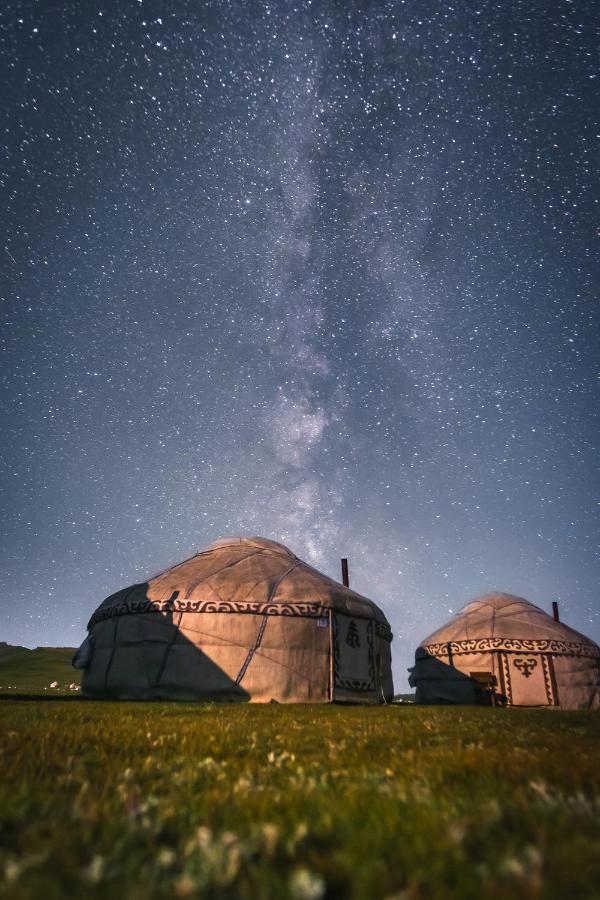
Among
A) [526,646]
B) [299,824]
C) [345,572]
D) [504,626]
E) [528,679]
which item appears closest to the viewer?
[299,824]

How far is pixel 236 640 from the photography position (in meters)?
19.2

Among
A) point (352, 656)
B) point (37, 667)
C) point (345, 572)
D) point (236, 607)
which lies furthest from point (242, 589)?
point (37, 667)

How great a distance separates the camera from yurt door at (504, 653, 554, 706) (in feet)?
82.5

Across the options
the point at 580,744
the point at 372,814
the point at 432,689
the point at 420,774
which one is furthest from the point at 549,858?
the point at 432,689

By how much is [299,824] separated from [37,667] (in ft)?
159

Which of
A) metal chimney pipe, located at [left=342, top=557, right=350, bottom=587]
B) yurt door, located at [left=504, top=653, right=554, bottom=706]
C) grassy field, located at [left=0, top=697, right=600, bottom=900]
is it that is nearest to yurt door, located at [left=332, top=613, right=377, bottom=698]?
yurt door, located at [left=504, top=653, right=554, bottom=706]

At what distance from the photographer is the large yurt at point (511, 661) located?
25.5 meters

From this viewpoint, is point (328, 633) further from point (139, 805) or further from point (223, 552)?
point (139, 805)

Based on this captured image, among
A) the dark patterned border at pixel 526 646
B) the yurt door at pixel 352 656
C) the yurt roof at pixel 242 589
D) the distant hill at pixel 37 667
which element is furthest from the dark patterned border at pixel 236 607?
the distant hill at pixel 37 667

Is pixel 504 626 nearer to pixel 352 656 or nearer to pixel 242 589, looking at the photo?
pixel 352 656

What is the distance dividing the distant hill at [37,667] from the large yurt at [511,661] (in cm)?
2152

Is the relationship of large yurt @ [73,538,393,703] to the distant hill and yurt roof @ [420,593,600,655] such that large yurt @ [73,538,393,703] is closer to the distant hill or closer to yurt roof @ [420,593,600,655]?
yurt roof @ [420,593,600,655]

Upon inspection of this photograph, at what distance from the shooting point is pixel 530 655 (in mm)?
26172

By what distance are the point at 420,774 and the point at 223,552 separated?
2208 centimetres
